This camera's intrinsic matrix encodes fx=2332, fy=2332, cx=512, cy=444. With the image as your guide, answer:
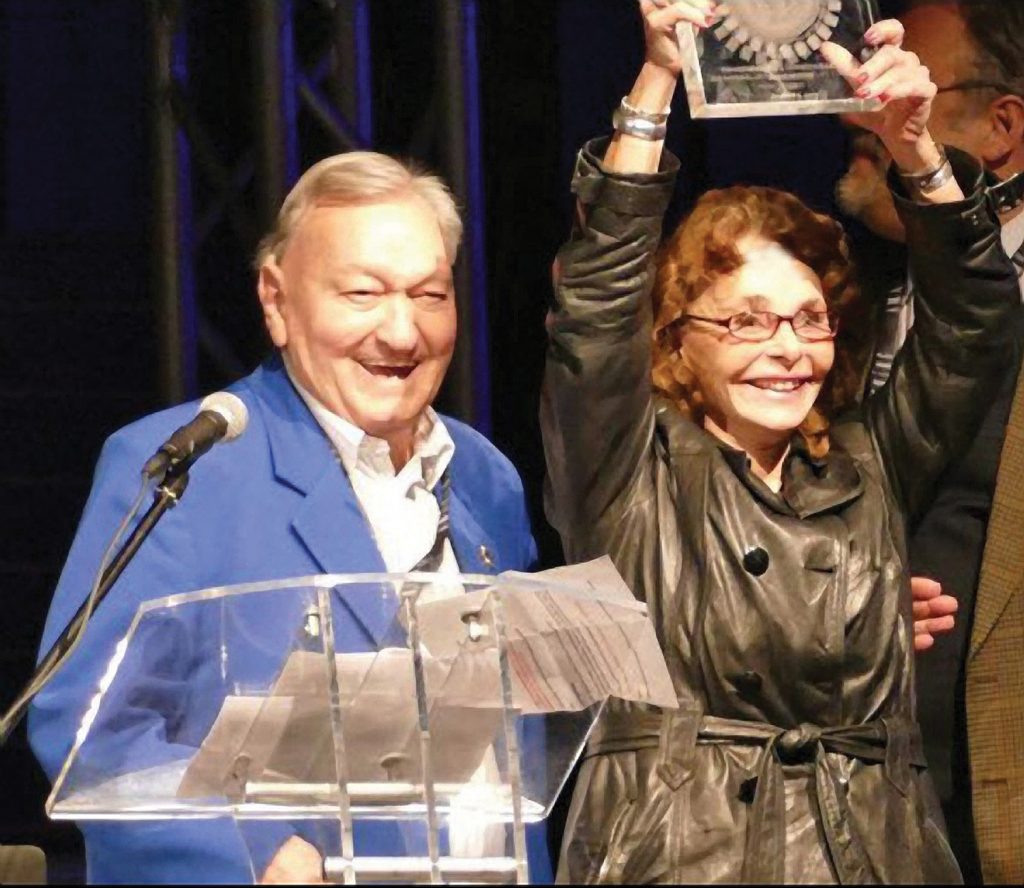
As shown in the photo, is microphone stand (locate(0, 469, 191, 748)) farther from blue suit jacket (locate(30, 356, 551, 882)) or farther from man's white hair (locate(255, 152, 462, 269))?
man's white hair (locate(255, 152, 462, 269))

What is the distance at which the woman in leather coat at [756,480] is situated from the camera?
11.1 ft

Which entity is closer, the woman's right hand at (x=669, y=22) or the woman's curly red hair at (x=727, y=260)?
the woman's right hand at (x=669, y=22)

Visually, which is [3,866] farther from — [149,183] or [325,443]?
[149,183]

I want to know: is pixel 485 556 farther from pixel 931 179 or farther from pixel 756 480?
pixel 931 179

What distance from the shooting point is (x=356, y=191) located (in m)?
3.57

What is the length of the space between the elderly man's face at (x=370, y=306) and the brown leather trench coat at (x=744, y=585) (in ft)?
0.77

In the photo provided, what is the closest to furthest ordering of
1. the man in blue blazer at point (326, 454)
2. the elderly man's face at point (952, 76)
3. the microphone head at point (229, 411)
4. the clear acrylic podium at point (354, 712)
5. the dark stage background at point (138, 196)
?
the clear acrylic podium at point (354, 712), the microphone head at point (229, 411), the man in blue blazer at point (326, 454), the elderly man's face at point (952, 76), the dark stage background at point (138, 196)

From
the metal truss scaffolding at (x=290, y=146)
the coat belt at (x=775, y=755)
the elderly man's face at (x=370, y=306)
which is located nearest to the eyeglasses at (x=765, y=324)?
the elderly man's face at (x=370, y=306)

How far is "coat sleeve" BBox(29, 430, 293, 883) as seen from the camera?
286cm

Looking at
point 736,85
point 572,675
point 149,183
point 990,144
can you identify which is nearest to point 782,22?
point 736,85

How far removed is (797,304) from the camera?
3.54 metres

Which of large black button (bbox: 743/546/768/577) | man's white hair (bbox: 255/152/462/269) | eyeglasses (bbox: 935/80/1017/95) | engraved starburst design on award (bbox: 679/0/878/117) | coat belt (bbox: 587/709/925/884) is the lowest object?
coat belt (bbox: 587/709/925/884)

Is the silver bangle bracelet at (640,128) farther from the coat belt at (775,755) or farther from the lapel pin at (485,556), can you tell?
the coat belt at (775,755)

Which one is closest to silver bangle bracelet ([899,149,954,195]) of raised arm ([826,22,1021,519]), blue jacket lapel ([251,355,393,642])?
raised arm ([826,22,1021,519])
